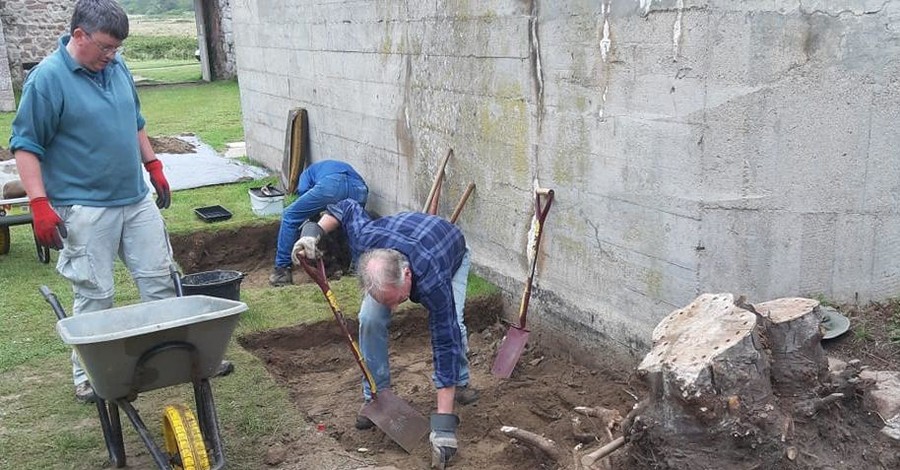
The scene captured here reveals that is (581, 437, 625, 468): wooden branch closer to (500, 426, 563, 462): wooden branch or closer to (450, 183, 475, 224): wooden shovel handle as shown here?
(500, 426, 563, 462): wooden branch

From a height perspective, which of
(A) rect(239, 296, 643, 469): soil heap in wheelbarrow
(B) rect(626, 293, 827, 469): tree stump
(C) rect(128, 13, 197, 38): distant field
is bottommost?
(A) rect(239, 296, 643, 469): soil heap in wheelbarrow

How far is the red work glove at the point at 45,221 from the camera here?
11.8 ft

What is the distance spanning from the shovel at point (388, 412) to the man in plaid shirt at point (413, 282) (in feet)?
0.38

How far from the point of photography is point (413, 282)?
141 inches

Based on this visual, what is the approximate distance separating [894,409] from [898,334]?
Result: 22.8 inches

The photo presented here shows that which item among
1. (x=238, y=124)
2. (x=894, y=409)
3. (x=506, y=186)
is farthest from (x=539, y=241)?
(x=238, y=124)

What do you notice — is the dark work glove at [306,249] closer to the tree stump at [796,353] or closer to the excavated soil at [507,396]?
the excavated soil at [507,396]

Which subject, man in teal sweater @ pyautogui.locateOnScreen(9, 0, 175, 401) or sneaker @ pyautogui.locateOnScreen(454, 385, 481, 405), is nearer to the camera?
man in teal sweater @ pyautogui.locateOnScreen(9, 0, 175, 401)

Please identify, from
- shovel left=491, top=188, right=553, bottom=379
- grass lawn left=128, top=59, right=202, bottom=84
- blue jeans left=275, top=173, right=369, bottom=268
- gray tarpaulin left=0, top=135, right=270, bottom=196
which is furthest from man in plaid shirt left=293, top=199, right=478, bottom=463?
grass lawn left=128, top=59, right=202, bottom=84

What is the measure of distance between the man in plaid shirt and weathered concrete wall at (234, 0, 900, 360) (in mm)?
888

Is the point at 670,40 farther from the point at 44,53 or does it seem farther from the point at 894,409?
the point at 44,53

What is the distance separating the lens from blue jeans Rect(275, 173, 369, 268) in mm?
6352

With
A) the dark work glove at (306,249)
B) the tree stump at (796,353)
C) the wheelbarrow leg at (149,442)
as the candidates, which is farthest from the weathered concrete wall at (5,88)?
the tree stump at (796,353)

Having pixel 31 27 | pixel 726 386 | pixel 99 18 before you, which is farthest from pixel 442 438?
pixel 31 27
